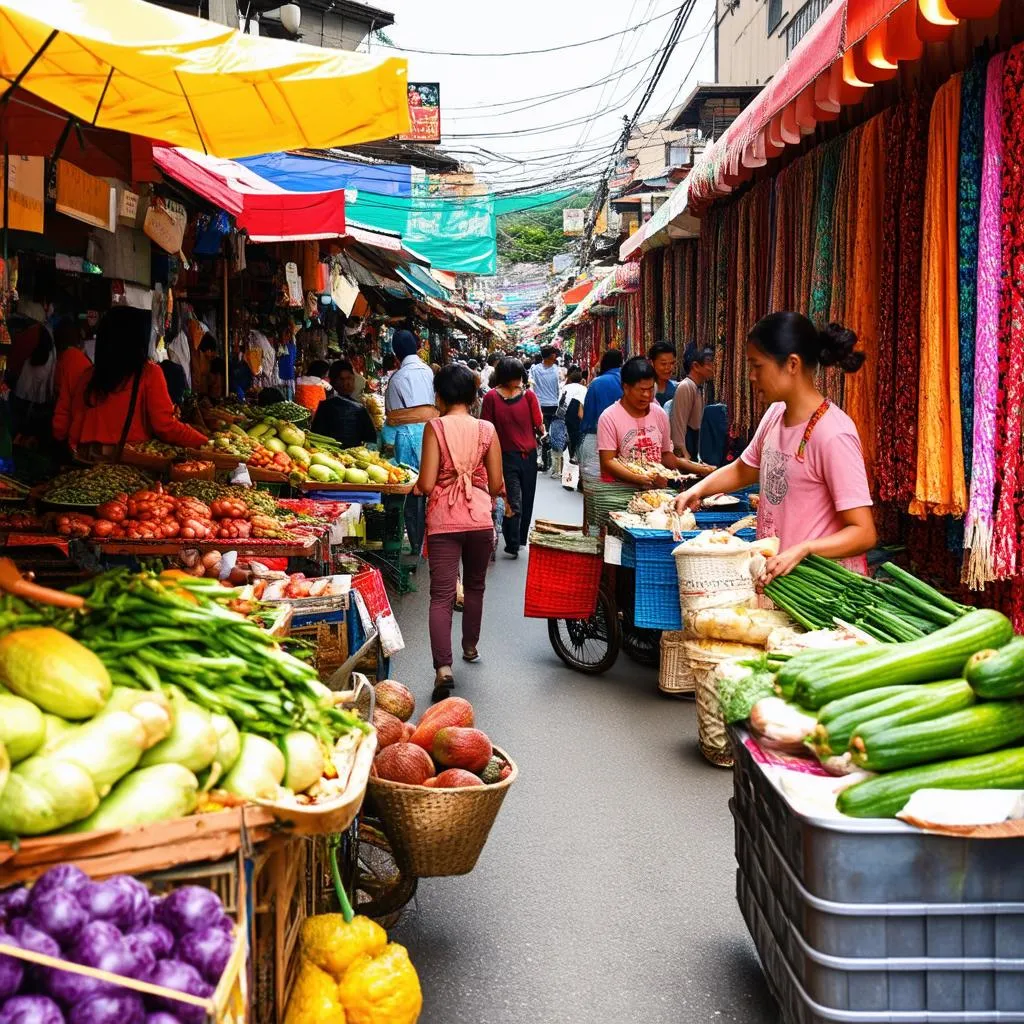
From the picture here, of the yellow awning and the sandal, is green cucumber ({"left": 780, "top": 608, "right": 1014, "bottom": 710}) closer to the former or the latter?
the yellow awning

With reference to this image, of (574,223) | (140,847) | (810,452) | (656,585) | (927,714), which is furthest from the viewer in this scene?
(574,223)

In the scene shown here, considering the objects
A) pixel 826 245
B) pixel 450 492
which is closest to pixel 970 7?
pixel 826 245

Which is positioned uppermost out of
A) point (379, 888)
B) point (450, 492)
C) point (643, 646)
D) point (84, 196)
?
point (84, 196)

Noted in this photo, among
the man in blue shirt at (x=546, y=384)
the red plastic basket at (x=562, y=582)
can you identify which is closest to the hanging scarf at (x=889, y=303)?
the red plastic basket at (x=562, y=582)

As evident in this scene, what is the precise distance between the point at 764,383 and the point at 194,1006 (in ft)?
11.1

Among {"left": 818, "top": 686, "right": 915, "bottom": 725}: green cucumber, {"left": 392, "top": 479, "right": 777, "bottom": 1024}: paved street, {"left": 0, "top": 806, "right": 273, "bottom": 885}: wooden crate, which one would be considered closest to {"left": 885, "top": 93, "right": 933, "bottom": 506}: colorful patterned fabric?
{"left": 392, "top": 479, "right": 777, "bottom": 1024}: paved street

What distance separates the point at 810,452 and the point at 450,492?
301cm

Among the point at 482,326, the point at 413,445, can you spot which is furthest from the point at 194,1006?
the point at 482,326

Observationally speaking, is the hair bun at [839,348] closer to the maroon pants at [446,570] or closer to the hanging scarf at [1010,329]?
the hanging scarf at [1010,329]

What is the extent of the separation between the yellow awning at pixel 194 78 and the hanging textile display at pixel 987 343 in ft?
9.08

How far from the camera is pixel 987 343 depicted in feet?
16.2

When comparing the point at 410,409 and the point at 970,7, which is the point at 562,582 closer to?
the point at 970,7

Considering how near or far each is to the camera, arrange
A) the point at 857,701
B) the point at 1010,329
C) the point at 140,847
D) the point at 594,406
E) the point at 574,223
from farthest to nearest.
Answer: the point at 574,223
the point at 594,406
the point at 1010,329
the point at 857,701
the point at 140,847

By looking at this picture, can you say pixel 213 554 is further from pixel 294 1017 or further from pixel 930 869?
pixel 930 869
